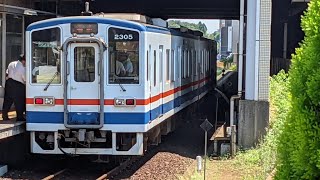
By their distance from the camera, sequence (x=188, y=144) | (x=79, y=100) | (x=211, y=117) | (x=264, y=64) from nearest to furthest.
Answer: (x=79, y=100) < (x=264, y=64) < (x=188, y=144) < (x=211, y=117)

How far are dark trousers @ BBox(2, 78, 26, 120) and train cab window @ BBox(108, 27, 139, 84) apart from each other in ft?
7.68

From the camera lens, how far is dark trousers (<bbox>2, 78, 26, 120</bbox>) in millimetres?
12555

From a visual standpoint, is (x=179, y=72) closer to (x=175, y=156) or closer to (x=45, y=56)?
(x=175, y=156)

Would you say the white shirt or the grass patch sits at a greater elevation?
the white shirt

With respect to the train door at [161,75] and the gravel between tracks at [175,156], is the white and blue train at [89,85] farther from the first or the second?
the train door at [161,75]

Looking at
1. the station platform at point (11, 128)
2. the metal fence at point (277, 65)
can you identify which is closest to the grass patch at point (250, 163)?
the station platform at point (11, 128)

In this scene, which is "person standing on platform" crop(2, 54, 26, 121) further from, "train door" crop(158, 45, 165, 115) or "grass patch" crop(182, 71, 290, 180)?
"grass patch" crop(182, 71, 290, 180)

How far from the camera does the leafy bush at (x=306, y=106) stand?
140 inches

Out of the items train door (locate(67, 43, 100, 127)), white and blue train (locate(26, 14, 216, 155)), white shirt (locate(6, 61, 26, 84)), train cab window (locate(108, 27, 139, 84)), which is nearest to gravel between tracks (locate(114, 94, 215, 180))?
white and blue train (locate(26, 14, 216, 155))

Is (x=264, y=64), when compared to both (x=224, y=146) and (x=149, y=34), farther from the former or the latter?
(x=149, y=34)

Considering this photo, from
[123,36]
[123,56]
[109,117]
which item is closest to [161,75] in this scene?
[123,56]

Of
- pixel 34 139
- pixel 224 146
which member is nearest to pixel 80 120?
pixel 34 139

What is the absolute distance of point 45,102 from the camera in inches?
452

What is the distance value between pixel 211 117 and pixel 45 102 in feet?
37.8
